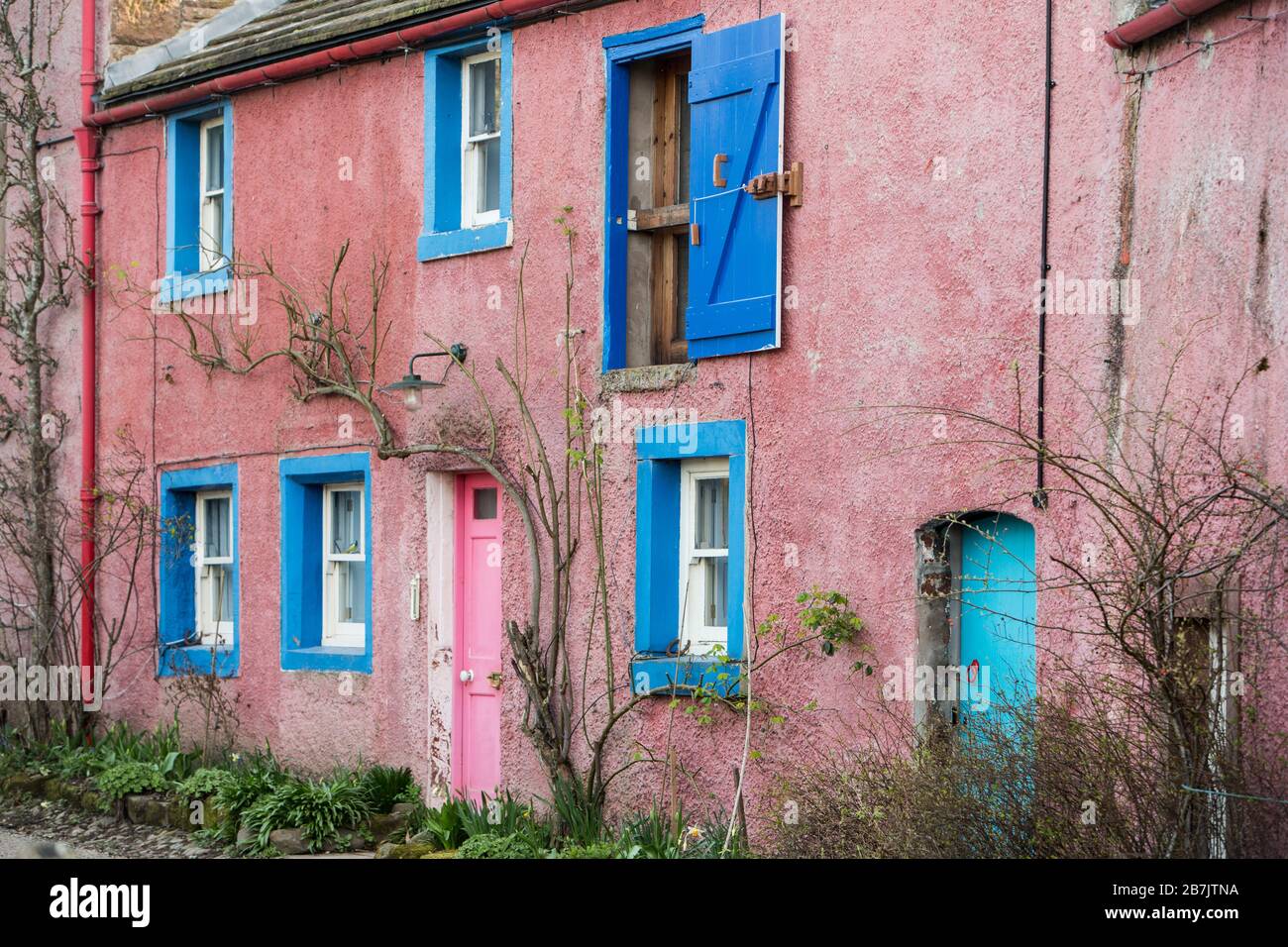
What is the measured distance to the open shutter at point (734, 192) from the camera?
10.4 m

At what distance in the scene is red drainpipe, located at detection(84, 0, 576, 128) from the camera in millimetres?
11930

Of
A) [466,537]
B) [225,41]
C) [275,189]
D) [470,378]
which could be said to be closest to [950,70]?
[470,378]

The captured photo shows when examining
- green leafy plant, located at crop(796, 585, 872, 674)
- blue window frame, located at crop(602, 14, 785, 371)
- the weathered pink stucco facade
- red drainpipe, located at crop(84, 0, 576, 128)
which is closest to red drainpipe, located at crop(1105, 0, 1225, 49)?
the weathered pink stucco facade

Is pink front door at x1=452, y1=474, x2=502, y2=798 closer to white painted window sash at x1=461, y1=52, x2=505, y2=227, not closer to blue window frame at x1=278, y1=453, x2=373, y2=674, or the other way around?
blue window frame at x1=278, y1=453, x2=373, y2=674

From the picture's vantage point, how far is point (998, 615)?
30.8 feet

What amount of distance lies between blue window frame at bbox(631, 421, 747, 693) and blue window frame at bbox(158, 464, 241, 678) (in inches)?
188

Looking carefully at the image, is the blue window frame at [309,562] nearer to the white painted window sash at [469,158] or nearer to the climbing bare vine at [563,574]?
the climbing bare vine at [563,574]

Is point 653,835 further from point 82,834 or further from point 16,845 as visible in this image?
point 16,845

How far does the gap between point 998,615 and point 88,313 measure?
946 centimetres

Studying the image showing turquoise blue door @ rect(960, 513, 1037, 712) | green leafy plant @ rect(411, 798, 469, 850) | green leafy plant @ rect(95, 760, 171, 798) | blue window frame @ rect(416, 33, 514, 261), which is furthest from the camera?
green leafy plant @ rect(95, 760, 171, 798)

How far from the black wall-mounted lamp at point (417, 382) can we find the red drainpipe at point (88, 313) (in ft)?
13.4

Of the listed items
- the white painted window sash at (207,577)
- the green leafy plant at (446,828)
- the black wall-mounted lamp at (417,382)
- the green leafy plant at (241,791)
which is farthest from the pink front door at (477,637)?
the white painted window sash at (207,577)

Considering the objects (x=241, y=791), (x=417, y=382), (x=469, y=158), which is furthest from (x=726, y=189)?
(x=241, y=791)

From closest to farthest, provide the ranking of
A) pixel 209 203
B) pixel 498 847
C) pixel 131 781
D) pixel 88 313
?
pixel 498 847, pixel 131 781, pixel 209 203, pixel 88 313
